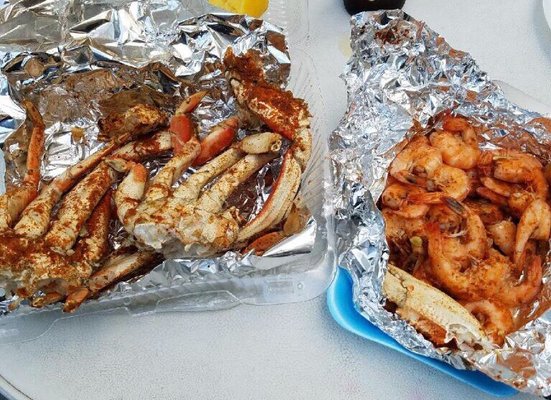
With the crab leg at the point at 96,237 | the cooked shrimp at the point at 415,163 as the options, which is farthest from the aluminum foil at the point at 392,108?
the crab leg at the point at 96,237

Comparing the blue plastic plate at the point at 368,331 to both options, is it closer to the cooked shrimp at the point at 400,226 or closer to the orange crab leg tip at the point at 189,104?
the cooked shrimp at the point at 400,226

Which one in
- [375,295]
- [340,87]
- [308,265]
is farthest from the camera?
[340,87]

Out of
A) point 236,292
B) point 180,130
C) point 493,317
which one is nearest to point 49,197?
point 180,130

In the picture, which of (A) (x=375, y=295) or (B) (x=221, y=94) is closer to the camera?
(A) (x=375, y=295)

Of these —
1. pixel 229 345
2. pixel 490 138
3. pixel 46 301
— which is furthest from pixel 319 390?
pixel 490 138

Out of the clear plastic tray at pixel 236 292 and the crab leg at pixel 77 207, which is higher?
the crab leg at pixel 77 207

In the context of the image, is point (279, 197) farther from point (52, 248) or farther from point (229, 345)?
point (52, 248)

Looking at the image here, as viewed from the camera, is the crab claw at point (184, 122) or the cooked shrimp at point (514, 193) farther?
the crab claw at point (184, 122)
